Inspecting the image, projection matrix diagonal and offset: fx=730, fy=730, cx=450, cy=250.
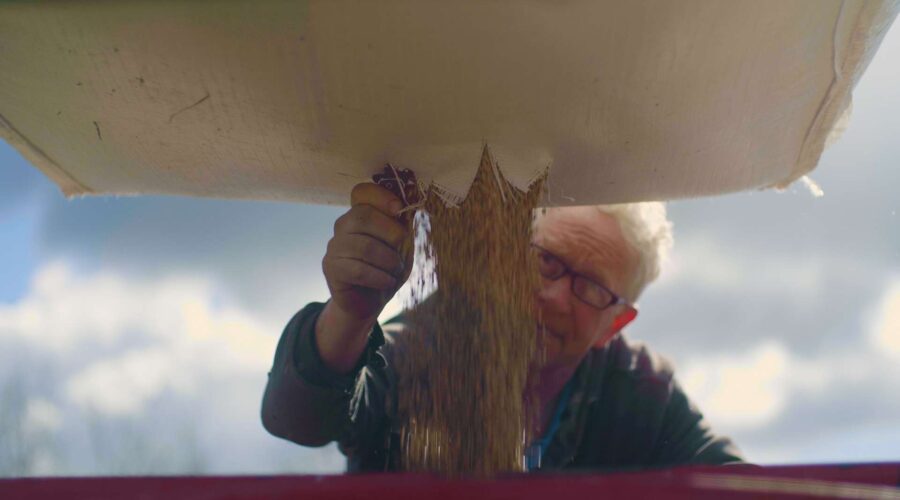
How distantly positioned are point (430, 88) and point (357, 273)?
32cm

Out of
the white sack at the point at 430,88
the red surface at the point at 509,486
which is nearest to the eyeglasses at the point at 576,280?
the white sack at the point at 430,88

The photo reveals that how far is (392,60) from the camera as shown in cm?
87

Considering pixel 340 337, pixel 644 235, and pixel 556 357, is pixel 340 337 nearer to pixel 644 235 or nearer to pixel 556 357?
pixel 556 357

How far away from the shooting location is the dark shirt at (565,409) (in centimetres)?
127

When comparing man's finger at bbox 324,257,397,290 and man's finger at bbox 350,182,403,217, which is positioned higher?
man's finger at bbox 350,182,403,217

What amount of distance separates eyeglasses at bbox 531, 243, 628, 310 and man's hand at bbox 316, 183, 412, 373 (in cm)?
59

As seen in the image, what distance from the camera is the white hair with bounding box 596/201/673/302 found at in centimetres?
173

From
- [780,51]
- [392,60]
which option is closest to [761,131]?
[780,51]

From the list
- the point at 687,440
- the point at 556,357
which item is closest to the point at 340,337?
the point at 556,357

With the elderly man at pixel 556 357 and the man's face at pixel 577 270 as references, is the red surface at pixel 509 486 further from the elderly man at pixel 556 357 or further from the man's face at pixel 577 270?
the man's face at pixel 577 270

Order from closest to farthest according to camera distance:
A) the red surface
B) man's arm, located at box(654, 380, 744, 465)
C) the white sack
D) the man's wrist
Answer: the red surface → the white sack → the man's wrist → man's arm, located at box(654, 380, 744, 465)

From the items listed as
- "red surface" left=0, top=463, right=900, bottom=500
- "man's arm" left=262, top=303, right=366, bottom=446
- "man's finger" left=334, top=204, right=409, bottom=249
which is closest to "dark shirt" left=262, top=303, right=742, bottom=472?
"man's arm" left=262, top=303, right=366, bottom=446

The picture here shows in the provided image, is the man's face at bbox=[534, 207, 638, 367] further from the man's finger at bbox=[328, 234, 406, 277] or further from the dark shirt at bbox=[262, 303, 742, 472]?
the man's finger at bbox=[328, 234, 406, 277]

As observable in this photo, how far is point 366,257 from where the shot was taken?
109cm
